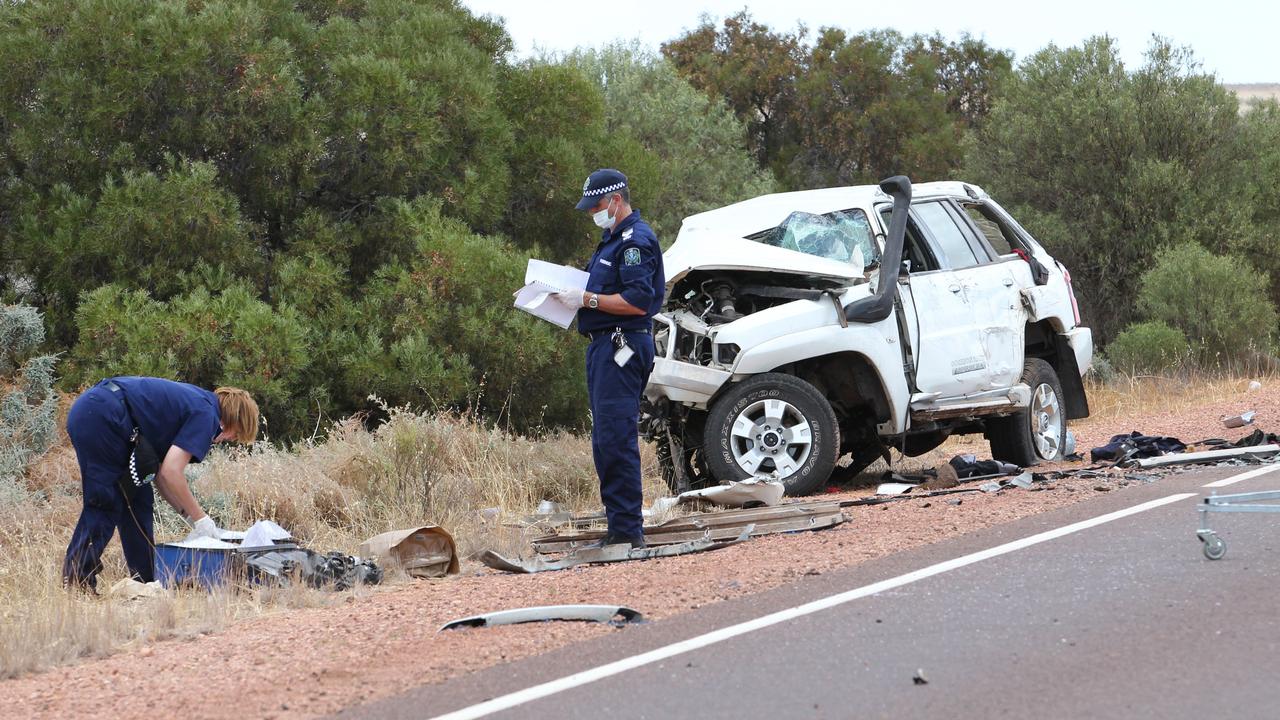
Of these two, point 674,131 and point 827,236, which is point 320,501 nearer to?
point 827,236

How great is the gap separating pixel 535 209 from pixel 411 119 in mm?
3089

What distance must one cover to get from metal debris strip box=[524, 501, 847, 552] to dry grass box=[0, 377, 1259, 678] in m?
0.33

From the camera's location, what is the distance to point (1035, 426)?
12.3m

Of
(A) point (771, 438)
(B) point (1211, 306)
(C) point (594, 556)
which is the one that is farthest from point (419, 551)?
(B) point (1211, 306)

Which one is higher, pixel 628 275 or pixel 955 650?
pixel 628 275

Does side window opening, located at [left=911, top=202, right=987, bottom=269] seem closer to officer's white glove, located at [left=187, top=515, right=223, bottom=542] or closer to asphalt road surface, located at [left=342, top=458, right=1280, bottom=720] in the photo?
asphalt road surface, located at [left=342, top=458, right=1280, bottom=720]

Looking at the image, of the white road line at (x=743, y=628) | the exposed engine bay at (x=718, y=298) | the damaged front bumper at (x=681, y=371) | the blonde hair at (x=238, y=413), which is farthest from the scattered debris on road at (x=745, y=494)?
the blonde hair at (x=238, y=413)

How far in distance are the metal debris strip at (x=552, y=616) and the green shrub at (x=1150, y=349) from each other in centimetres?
1889

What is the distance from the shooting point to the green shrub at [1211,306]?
2505 centimetres

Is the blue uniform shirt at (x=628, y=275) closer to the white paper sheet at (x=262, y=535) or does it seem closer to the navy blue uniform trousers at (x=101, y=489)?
the white paper sheet at (x=262, y=535)

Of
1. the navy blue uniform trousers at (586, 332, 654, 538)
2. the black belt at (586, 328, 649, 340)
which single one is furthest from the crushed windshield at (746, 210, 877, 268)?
the navy blue uniform trousers at (586, 332, 654, 538)

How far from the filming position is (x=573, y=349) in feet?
63.2

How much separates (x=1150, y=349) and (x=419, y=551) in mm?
18262

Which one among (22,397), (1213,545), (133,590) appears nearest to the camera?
(1213,545)
